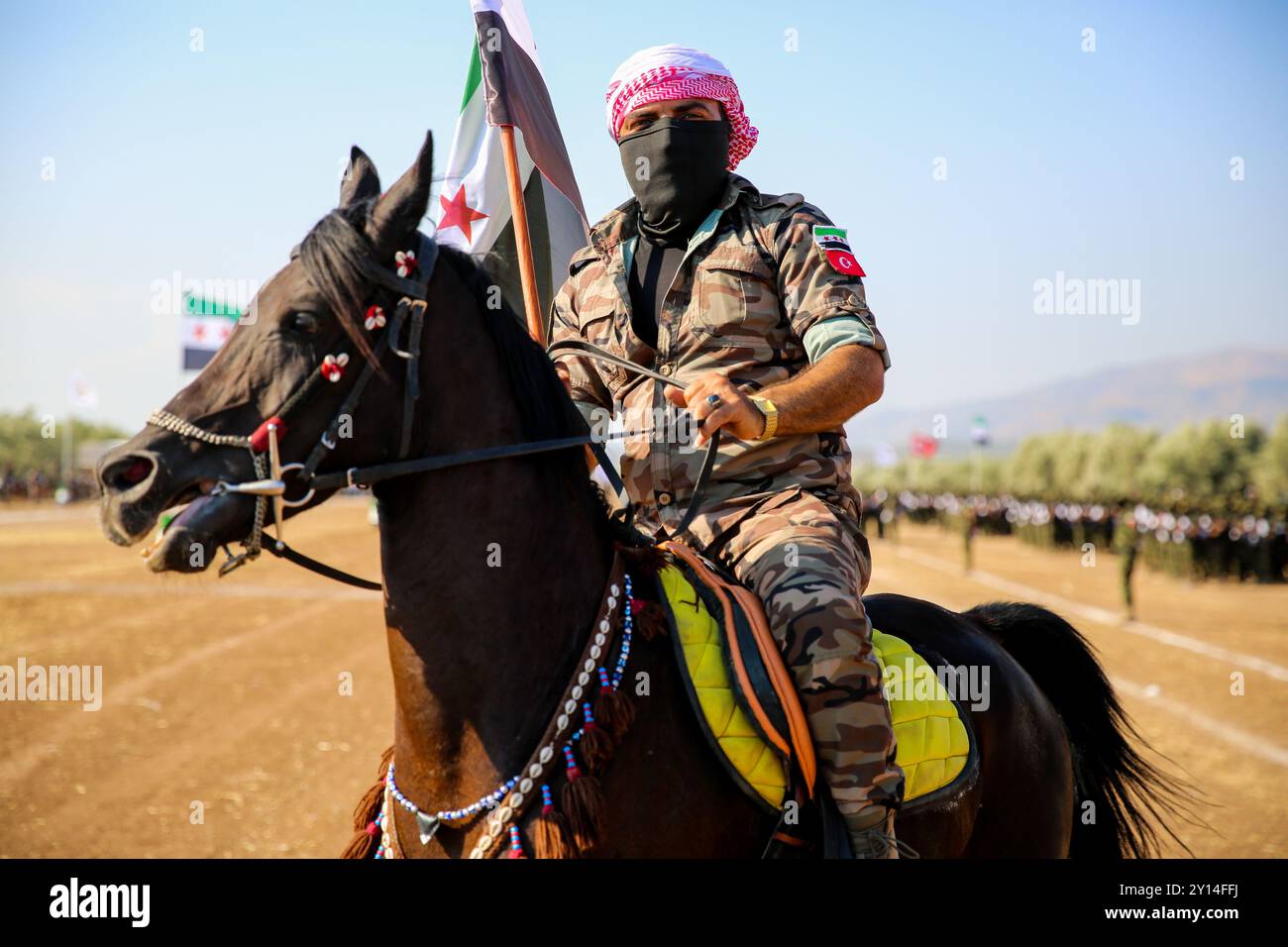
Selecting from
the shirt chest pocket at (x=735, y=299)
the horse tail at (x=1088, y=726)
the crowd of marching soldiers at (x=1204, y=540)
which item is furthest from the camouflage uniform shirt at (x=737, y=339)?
the crowd of marching soldiers at (x=1204, y=540)

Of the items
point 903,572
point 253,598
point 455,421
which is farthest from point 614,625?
point 903,572

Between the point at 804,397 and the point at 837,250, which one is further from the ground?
the point at 837,250

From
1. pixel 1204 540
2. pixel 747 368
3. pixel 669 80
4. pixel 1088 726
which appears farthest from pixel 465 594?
pixel 1204 540

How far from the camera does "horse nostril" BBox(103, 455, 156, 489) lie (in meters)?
2.31

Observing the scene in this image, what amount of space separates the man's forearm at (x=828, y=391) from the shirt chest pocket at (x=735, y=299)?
34 cm

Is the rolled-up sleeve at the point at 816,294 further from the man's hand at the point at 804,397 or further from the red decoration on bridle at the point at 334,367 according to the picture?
the red decoration on bridle at the point at 334,367

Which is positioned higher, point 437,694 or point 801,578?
point 801,578

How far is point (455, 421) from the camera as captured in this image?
2.70 meters

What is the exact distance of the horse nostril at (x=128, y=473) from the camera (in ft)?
7.59

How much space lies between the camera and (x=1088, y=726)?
177 inches

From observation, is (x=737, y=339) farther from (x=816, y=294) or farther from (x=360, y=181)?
(x=360, y=181)

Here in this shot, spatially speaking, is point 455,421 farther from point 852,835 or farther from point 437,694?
point 852,835

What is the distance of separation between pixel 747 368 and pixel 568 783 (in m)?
1.45
